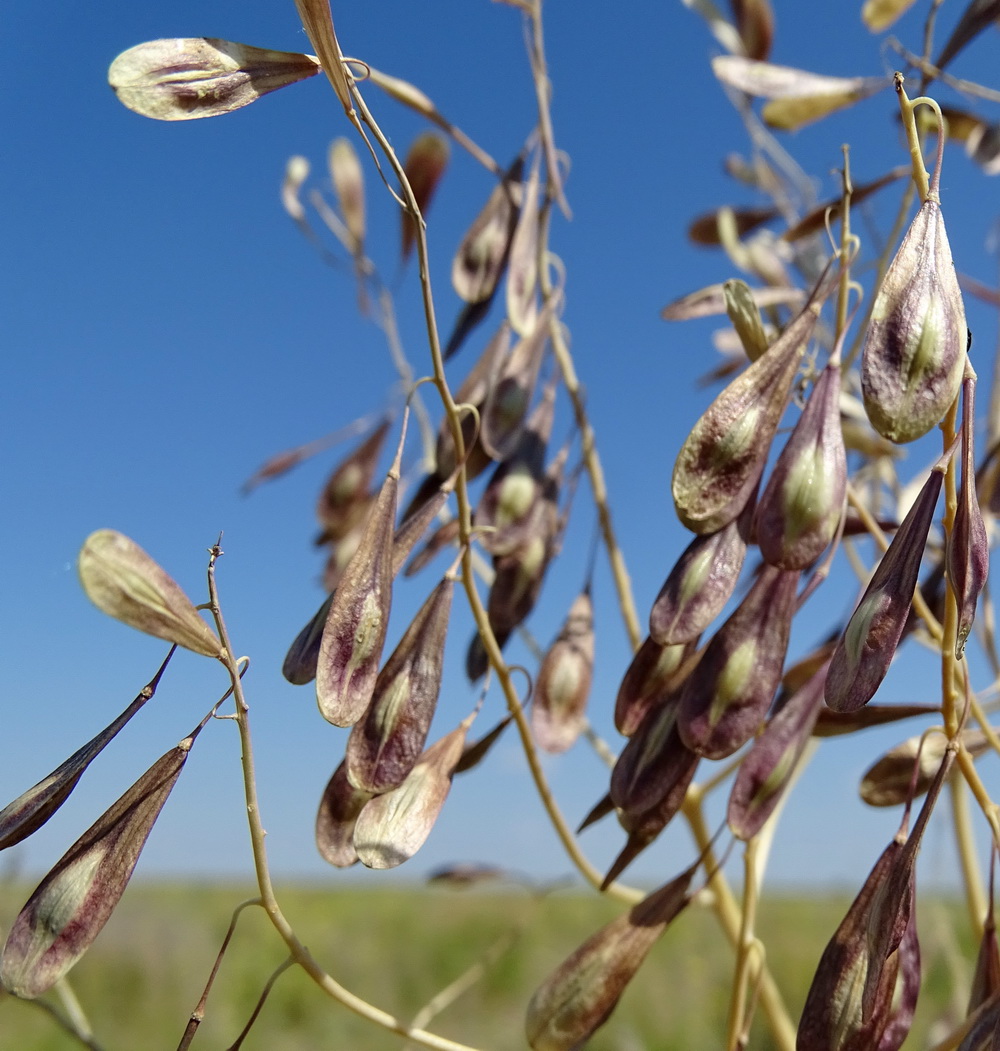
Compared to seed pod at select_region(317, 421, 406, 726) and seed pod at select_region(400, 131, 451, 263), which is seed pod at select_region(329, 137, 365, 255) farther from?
seed pod at select_region(317, 421, 406, 726)

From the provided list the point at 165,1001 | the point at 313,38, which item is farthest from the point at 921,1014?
the point at 313,38

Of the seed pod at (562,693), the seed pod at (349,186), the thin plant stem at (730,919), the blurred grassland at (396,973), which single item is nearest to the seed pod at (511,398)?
the seed pod at (562,693)

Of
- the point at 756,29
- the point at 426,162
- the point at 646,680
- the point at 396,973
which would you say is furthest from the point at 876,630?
the point at 396,973

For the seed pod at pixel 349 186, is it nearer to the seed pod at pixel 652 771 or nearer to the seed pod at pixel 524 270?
the seed pod at pixel 524 270

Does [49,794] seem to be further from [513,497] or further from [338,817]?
[513,497]

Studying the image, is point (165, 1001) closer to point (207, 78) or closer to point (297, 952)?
point (297, 952)

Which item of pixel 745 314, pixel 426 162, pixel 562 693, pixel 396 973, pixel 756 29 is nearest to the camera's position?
pixel 745 314
